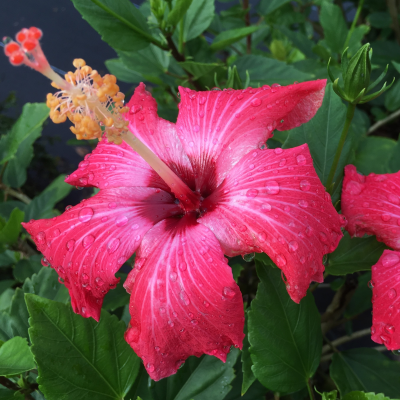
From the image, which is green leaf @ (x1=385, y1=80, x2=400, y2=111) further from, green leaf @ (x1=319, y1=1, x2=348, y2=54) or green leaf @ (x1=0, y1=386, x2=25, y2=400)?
green leaf @ (x1=0, y1=386, x2=25, y2=400)

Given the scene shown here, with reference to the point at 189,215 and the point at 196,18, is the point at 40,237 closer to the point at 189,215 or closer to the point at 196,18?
the point at 189,215

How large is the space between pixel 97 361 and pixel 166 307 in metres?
0.29

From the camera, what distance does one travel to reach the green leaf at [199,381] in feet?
2.71

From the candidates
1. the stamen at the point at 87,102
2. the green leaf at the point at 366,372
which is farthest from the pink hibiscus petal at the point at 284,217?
the green leaf at the point at 366,372

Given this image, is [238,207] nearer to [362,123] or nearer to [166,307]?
[166,307]

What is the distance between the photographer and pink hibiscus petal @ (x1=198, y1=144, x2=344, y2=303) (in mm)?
613

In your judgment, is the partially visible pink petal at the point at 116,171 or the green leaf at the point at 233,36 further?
the green leaf at the point at 233,36

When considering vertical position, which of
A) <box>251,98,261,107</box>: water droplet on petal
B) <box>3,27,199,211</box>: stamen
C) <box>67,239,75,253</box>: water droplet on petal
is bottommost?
<box>67,239,75,253</box>: water droplet on petal

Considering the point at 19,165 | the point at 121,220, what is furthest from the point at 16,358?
the point at 19,165

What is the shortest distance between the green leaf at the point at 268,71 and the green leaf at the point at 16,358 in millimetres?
994

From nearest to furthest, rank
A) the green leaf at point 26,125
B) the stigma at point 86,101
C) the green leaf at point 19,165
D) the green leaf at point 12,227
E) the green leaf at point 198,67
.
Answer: the stigma at point 86,101, the green leaf at point 198,67, the green leaf at point 12,227, the green leaf at point 26,125, the green leaf at point 19,165

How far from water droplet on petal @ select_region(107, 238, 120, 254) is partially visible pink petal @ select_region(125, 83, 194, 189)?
0.84 ft

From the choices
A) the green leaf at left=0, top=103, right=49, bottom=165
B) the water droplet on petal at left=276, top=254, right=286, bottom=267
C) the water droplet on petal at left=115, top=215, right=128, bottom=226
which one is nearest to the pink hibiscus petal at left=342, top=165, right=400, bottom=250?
the water droplet on petal at left=276, top=254, right=286, bottom=267

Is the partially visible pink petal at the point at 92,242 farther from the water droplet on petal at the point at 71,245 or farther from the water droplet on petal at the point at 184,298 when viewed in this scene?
the water droplet on petal at the point at 184,298
